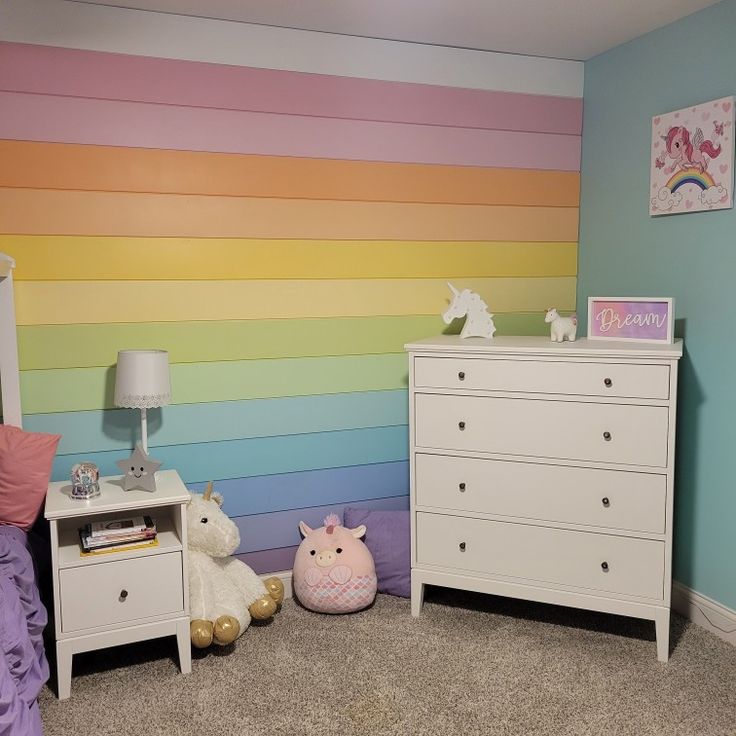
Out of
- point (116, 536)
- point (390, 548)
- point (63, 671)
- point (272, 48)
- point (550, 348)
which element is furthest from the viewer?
point (390, 548)

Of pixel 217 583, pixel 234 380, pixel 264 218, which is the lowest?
pixel 217 583

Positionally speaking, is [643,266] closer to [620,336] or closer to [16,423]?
[620,336]

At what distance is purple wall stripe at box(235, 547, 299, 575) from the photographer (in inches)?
123

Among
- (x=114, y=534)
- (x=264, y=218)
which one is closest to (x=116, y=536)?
(x=114, y=534)

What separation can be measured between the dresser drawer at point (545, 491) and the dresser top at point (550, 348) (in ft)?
1.27

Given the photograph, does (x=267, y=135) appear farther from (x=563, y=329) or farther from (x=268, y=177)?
(x=563, y=329)

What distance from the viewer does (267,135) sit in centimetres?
294

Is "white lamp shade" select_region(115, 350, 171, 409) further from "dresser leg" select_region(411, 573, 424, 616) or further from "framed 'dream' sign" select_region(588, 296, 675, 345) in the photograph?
"framed 'dream' sign" select_region(588, 296, 675, 345)

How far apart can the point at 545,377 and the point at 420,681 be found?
1057 mm

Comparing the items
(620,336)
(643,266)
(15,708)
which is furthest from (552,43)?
(15,708)

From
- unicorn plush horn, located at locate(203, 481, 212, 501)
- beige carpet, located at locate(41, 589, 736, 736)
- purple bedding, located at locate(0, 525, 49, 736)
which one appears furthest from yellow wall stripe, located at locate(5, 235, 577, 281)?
beige carpet, located at locate(41, 589, 736, 736)

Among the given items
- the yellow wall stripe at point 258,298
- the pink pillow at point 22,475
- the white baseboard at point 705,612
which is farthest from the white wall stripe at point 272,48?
the white baseboard at point 705,612

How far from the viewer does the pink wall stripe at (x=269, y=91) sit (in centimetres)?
263

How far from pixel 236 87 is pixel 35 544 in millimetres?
1706
